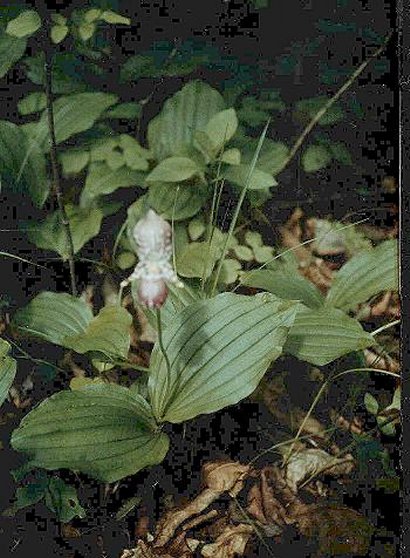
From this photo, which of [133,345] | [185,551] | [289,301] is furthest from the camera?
[133,345]

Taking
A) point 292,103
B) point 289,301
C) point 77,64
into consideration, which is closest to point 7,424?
point 289,301

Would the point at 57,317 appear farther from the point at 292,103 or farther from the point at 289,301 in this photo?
the point at 292,103

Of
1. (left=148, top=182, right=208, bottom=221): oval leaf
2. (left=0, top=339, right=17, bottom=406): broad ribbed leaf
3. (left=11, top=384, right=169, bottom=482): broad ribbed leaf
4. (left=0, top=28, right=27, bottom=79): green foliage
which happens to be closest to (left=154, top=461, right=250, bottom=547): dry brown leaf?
(left=11, top=384, right=169, bottom=482): broad ribbed leaf

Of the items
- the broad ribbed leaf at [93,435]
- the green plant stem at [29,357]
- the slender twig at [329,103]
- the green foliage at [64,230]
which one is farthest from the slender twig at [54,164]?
the slender twig at [329,103]

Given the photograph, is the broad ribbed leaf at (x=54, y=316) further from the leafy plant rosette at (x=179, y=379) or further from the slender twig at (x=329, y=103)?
the slender twig at (x=329, y=103)

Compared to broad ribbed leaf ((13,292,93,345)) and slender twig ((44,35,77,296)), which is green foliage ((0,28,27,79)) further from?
broad ribbed leaf ((13,292,93,345))

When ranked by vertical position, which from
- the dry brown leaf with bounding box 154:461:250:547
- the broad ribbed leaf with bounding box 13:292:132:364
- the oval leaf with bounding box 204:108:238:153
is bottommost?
the dry brown leaf with bounding box 154:461:250:547
